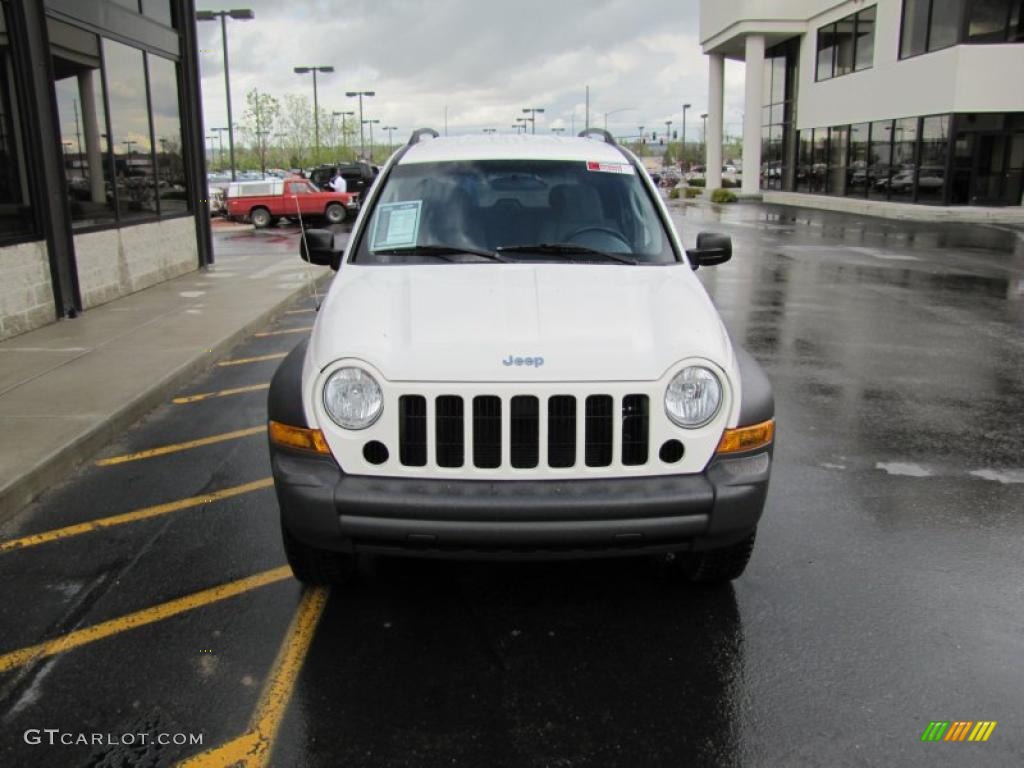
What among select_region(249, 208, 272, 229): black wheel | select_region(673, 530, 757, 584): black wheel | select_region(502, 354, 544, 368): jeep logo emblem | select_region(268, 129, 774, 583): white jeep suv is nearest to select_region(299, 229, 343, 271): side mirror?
select_region(268, 129, 774, 583): white jeep suv

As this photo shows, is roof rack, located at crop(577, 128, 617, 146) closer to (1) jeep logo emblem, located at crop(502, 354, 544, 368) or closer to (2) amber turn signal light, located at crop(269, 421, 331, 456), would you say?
(1) jeep logo emblem, located at crop(502, 354, 544, 368)

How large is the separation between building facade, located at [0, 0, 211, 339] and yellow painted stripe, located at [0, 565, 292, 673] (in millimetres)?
6501

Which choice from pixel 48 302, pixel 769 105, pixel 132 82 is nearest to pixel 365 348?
pixel 48 302

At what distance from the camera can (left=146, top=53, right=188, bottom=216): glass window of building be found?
14.0 m

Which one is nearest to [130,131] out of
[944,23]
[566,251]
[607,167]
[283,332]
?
[283,332]

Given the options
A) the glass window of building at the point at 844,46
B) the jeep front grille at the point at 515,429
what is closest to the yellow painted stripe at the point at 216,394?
the jeep front grille at the point at 515,429

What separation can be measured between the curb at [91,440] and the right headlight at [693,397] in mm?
3678

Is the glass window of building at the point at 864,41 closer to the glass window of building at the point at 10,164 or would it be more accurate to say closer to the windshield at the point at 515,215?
the glass window of building at the point at 10,164

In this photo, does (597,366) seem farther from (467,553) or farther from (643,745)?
(643,745)

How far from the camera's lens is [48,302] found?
9.92 m

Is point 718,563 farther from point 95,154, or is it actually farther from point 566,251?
point 95,154

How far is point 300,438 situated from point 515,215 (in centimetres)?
181

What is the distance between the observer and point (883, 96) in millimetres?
31109

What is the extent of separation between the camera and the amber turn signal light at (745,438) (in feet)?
10.9
